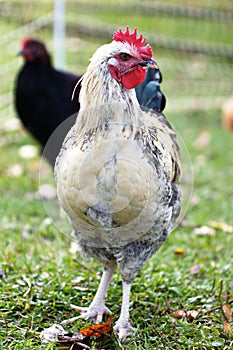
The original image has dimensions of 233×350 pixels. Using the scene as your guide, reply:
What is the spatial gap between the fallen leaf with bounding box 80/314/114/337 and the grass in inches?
1.5

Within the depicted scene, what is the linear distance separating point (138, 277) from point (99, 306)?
1.82 ft

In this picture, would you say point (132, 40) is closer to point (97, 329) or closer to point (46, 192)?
point (97, 329)

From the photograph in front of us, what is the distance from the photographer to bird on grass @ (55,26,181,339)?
2.64 metres

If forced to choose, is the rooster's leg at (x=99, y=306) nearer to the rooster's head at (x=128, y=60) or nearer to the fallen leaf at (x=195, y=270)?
the fallen leaf at (x=195, y=270)

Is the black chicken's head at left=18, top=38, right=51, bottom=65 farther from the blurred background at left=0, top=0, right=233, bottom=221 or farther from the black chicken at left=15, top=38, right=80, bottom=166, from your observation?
the blurred background at left=0, top=0, right=233, bottom=221

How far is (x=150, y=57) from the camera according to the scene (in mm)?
2824

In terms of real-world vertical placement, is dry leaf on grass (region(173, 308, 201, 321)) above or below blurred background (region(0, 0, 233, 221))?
below

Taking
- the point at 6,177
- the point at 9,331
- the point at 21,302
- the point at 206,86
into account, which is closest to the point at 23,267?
the point at 21,302

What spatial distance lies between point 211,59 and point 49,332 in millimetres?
7917

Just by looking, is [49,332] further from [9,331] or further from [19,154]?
[19,154]

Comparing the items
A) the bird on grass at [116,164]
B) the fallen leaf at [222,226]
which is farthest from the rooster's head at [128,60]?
the fallen leaf at [222,226]

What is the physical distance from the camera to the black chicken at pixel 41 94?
18.2 ft

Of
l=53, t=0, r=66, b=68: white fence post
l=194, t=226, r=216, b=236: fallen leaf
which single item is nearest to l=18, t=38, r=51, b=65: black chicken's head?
l=53, t=0, r=66, b=68: white fence post

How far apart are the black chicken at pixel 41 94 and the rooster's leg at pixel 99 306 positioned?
99.5 inches
